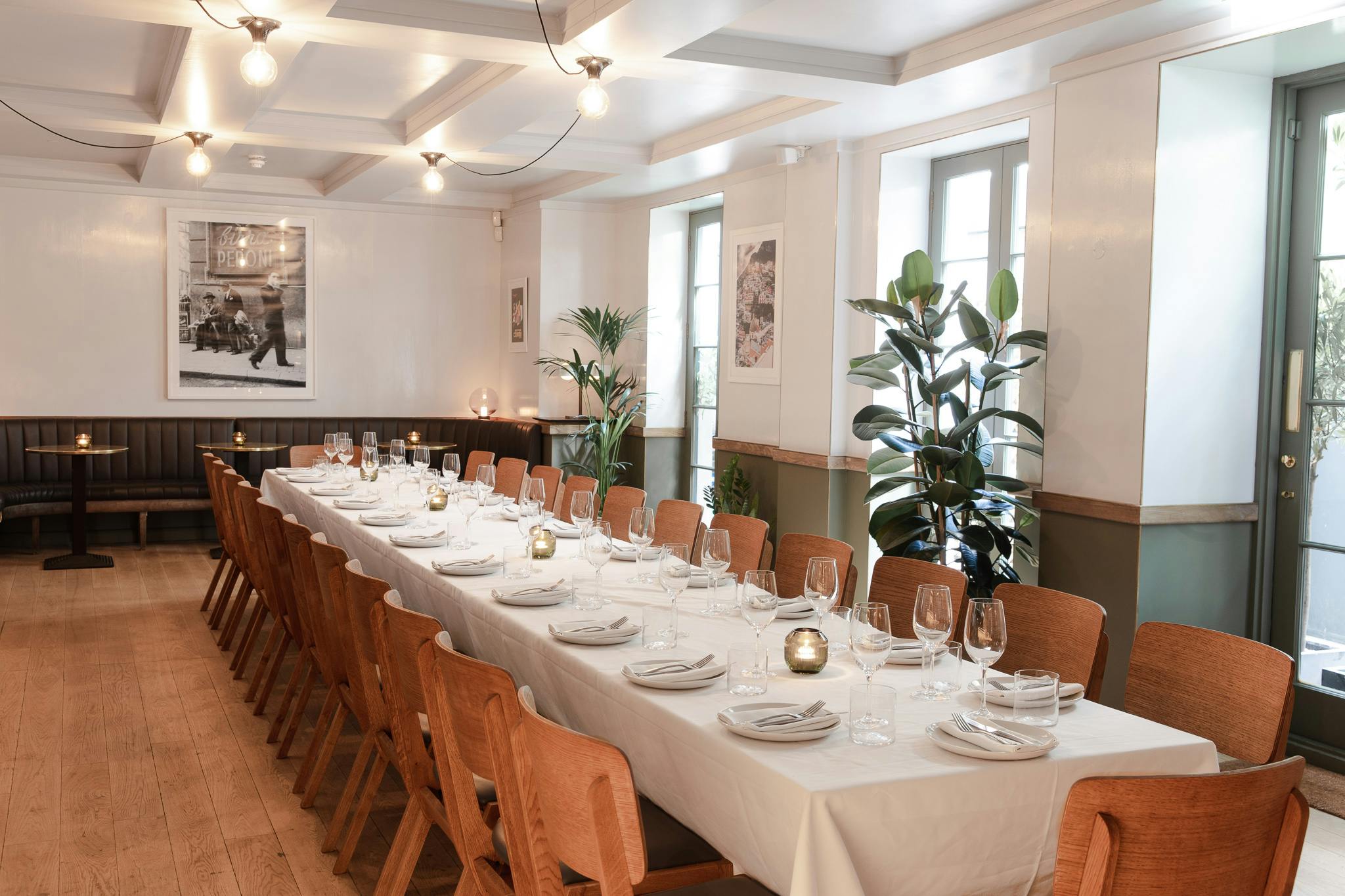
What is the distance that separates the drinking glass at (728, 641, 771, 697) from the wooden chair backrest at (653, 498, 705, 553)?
89.1 inches

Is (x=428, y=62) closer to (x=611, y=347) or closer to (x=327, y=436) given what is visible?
(x=327, y=436)

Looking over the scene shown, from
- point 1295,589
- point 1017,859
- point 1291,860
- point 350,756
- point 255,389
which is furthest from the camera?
point 255,389

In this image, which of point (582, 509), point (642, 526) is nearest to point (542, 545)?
point (582, 509)

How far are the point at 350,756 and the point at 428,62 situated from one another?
11.6 ft

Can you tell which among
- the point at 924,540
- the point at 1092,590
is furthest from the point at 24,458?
the point at 1092,590

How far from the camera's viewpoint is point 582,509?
383 centimetres

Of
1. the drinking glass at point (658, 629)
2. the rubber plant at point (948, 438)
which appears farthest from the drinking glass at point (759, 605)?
the rubber plant at point (948, 438)

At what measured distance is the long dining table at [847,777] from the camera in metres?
1.90

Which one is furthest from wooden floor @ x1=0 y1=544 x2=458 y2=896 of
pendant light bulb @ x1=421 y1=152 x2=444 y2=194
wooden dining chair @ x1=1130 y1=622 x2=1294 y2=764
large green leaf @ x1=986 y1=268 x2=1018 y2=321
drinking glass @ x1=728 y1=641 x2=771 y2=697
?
large green leaf @ x1=986 y1=268 x2=1018 y2=321

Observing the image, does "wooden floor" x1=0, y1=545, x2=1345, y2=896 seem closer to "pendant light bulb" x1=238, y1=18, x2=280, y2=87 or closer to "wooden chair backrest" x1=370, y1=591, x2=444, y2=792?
"wooden chair backrest" x1=370, y1=591, x2=444, y2=792

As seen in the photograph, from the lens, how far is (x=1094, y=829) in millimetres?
1668

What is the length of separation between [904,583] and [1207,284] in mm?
2171

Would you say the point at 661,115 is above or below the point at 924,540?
above

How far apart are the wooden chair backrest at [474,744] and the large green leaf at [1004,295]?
346 centimetres
